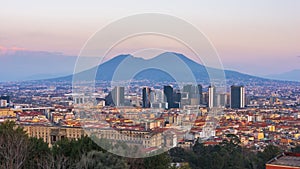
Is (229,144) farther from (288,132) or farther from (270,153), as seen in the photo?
(288,132)

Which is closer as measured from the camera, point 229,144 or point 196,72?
point 196,72

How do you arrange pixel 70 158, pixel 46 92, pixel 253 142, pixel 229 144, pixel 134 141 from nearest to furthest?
pixel 134 141, pixel 70 158, pixel 229 144, pixel 253 142, pixel 46 92

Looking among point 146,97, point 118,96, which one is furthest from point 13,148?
point 118,96

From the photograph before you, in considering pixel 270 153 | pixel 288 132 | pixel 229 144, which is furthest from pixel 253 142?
pixel 270 153

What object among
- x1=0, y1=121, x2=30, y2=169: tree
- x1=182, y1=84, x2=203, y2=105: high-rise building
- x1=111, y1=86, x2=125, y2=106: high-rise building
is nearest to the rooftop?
x1=182, y1=84, x2=203, y2=105: high-rise building

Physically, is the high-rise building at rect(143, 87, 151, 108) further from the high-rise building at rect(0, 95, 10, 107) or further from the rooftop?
the high-rise building at rect(0, 95, 10, 107)

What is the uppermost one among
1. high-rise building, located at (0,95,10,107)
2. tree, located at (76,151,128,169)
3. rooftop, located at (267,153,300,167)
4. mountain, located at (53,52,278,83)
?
mountain, located at (53,52,278,83)

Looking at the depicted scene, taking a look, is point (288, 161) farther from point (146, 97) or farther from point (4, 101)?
point (4, 101)

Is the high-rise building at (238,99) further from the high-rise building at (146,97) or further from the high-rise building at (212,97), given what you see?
the high-rise building at (146,97)

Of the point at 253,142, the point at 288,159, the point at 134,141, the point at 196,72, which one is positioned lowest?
the point at 253,142
